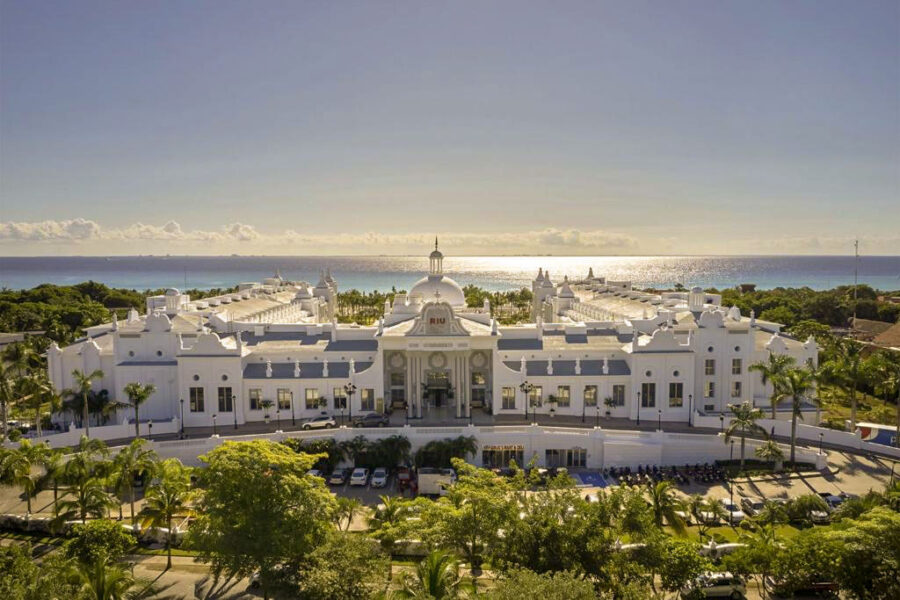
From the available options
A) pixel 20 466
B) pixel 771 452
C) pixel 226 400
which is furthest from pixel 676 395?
pixel 20 466

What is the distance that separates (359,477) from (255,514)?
730 inches

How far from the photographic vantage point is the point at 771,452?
44.2 meters

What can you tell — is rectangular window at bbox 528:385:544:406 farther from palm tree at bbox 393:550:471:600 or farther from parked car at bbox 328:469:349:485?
palm tree at bbox 393:550:471:600

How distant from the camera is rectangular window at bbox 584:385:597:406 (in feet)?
181

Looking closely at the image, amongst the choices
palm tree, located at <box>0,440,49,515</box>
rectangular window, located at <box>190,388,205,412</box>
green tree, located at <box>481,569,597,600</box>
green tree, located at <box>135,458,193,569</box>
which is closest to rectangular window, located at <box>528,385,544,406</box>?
rectangular window, located at <box>190,388,205,412</box>

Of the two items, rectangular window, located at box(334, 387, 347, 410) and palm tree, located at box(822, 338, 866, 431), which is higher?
palm tree, located at box(822, 338, 866, 431)

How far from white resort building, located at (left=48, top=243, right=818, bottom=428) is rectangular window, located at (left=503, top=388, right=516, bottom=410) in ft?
0.34

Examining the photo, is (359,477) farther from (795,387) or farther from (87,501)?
(795,387)

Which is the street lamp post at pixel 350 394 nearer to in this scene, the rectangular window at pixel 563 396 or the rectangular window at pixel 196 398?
the rectangular window at pixel 196 398

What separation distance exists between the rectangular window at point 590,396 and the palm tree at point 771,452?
13968 millimetres

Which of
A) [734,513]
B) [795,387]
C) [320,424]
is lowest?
[734,513]

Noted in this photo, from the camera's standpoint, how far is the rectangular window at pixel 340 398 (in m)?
55.1

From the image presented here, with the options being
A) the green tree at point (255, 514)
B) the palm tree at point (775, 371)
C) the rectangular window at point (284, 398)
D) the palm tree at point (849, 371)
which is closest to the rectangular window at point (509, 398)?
the rectangular window at point (284, 398)

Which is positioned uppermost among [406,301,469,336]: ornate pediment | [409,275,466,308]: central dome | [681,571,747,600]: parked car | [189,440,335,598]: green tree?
[409,275,466,308]: central dome
